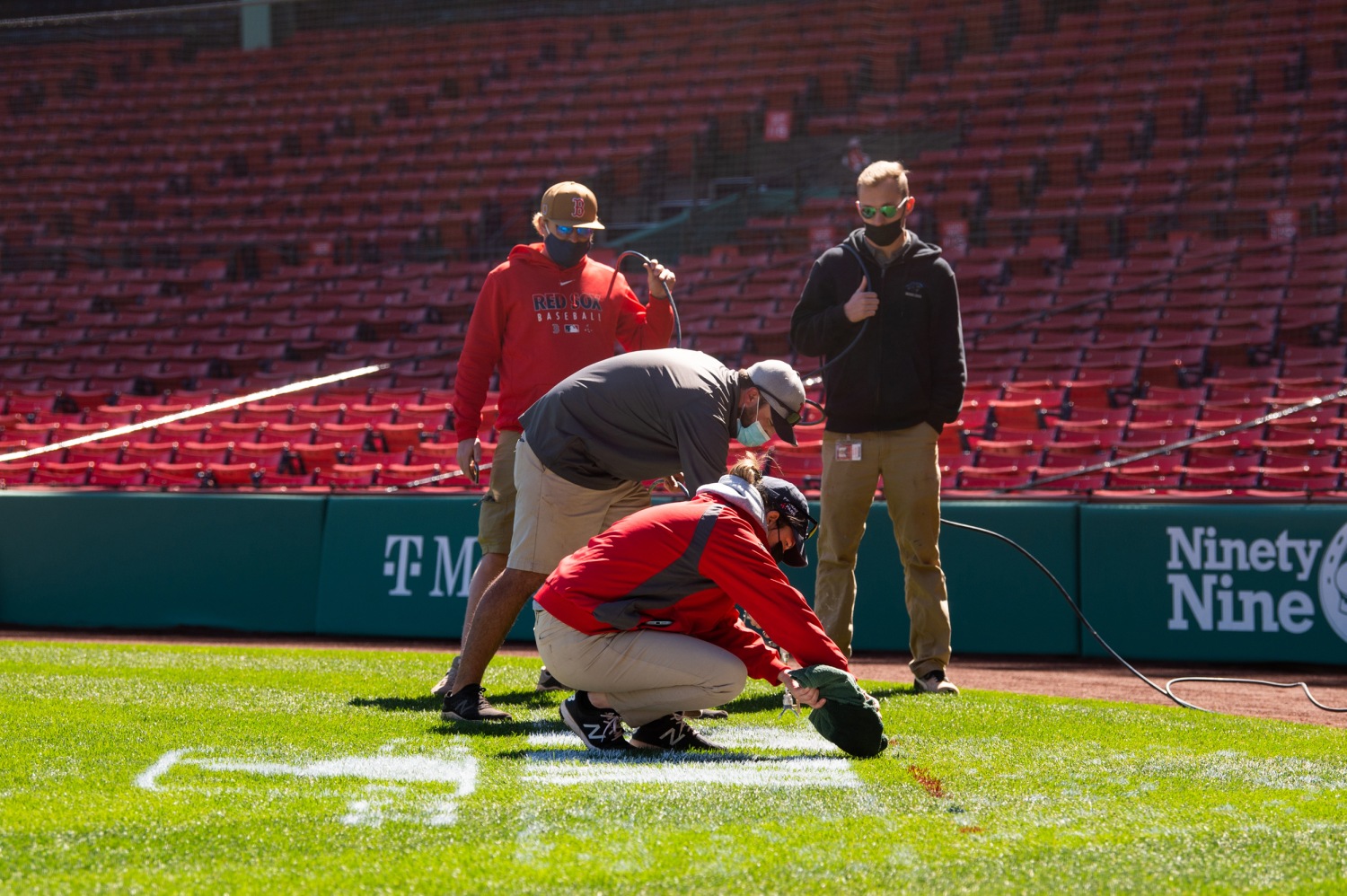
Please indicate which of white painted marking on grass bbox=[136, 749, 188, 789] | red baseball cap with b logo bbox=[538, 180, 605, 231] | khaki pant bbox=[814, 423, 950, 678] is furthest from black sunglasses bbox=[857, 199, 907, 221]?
white painted marking on grass bbox=[136, 749, 188, 789]

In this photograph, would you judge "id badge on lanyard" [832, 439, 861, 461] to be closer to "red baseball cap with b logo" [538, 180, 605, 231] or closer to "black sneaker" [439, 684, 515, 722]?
"red baseball cap with b logo" [538, 180, 605, 231]

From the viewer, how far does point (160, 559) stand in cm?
843

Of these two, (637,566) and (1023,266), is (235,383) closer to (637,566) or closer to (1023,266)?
(1023,266)

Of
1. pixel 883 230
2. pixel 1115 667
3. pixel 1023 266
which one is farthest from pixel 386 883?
pixel 1023 266

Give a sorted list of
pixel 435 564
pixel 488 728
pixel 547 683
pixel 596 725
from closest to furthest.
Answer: pixel 596 725 → pixel 488 728 → pixel 547 683 → pixel 435 564

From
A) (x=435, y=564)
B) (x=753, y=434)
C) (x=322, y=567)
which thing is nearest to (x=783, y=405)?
(x=753, y=434)

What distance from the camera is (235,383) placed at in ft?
48.7

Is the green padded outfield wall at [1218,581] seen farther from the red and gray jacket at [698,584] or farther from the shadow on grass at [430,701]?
the red and gray jacket at [698,584]

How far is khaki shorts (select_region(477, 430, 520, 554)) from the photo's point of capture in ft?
15.9

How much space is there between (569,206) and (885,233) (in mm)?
1281

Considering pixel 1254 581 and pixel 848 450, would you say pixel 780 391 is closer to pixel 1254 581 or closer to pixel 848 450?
pixel 848 450

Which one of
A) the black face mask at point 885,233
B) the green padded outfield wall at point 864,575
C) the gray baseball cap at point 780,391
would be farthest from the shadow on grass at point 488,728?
the green padded outfield wall at point 864,575

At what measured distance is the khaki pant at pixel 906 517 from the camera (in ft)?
17.3

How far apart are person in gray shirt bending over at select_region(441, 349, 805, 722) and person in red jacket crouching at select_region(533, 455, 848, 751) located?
0.24 m
